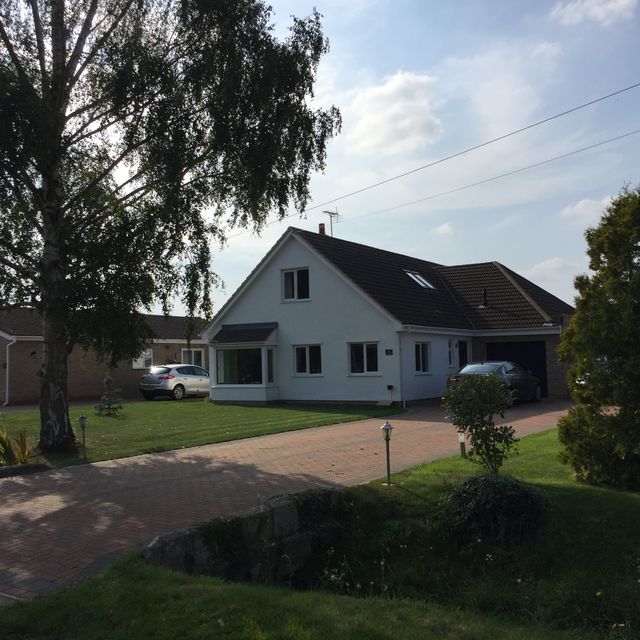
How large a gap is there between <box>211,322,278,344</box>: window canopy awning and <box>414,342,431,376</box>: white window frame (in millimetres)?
6035

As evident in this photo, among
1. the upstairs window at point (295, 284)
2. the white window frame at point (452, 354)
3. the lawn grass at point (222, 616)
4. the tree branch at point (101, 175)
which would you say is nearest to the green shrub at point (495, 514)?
the lawn grass at point (222, 616)

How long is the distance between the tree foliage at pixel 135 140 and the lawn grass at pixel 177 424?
1393 millimetres

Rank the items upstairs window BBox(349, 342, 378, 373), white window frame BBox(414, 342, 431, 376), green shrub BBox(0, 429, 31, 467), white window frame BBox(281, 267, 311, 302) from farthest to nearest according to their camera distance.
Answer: white window frame BBox(281, 267, 311, 302)
white window frame BBox(414, 342, 431, 376)
upstairs window BBox(349, 342, 378, 373)
green shrub BBox(0, 429, 31, 467)

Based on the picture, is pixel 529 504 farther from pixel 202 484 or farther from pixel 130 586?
pixel 202 484

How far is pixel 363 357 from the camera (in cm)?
2523

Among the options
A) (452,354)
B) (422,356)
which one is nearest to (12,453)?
(422,356)

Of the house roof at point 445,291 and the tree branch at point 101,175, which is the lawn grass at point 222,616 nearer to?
the tree branch at point 101,175

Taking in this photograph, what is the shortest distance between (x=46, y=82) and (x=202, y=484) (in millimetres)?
8929

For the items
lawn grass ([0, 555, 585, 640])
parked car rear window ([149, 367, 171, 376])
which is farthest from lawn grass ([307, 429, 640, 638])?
parked car rear window ([149, 367, 171, 376])

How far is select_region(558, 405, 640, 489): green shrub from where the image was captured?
8.28 metres

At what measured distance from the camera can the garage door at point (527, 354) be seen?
27547mm

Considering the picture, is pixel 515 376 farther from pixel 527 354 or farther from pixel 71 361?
pixel 71 361

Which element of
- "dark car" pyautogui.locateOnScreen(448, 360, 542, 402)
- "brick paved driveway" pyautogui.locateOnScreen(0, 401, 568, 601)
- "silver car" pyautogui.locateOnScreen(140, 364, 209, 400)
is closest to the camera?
"brick paved driveway" pyautogui.locateOnScreen(0, 401, 568, 601)

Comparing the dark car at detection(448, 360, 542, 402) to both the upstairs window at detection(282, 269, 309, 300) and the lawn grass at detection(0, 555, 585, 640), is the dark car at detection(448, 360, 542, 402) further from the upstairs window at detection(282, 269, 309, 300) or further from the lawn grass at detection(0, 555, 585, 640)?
the lawn grass at detection(0, 555, 585, 640)
